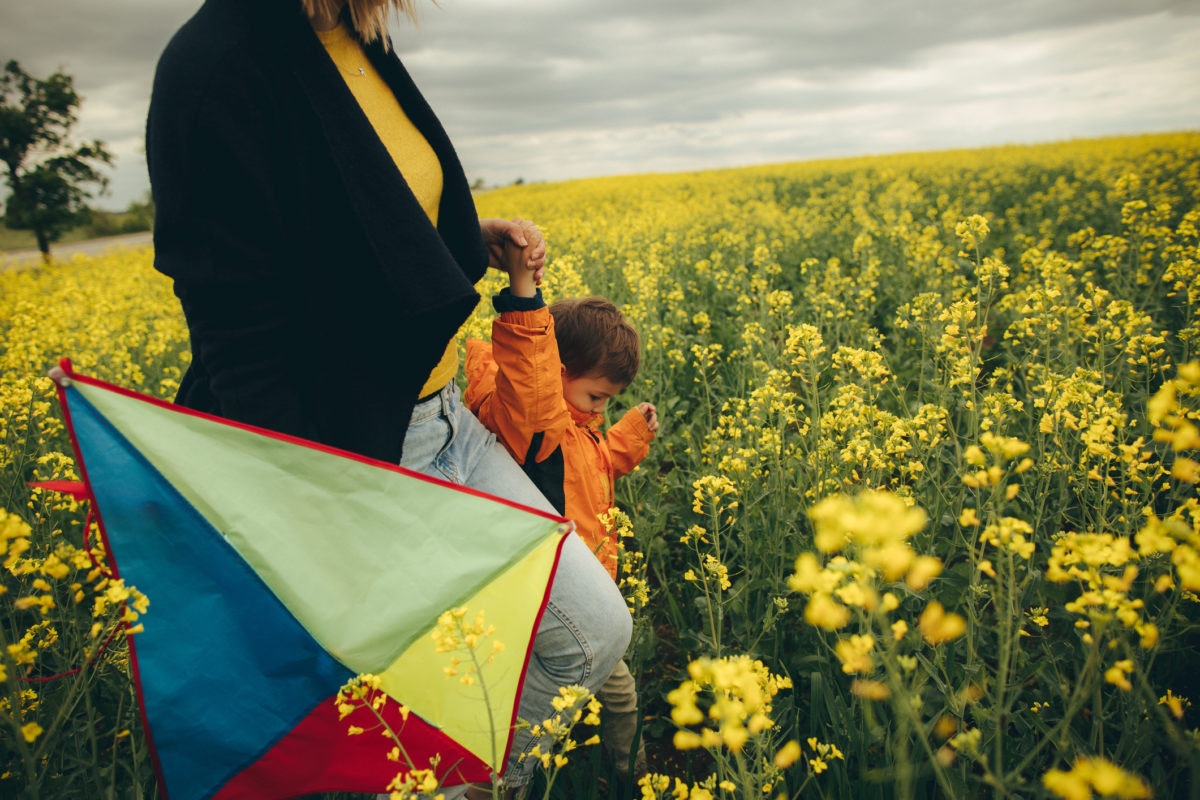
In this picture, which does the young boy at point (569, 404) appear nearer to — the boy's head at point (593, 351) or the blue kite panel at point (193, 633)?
the boy's head at point (593, 351)

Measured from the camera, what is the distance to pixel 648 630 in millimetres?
2658

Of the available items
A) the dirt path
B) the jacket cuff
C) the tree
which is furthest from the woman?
the tree

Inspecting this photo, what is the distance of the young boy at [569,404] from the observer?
2.08 m

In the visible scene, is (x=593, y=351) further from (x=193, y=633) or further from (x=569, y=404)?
(x=193, y=633)

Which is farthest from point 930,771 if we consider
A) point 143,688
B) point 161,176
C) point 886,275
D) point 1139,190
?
point 1139,190

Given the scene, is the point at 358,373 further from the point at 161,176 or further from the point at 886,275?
the point at 886,275

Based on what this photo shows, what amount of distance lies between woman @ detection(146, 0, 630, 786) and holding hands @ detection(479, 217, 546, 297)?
0.51 feet

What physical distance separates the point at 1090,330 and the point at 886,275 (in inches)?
157

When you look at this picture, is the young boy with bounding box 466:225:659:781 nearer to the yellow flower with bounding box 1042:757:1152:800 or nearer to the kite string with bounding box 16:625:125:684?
the kite string with bounding box 16:625:125:684

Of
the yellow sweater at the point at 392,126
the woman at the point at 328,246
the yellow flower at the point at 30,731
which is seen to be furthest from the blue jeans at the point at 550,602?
the yellow flower at the point at 30,731

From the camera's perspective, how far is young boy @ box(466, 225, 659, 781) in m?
2.08

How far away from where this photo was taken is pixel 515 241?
6.91 ft

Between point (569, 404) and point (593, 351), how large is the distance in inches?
9.8

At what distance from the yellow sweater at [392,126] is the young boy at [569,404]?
10.9 inches
